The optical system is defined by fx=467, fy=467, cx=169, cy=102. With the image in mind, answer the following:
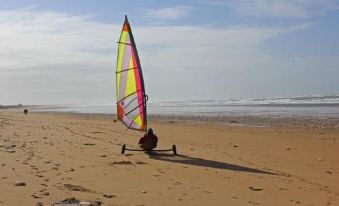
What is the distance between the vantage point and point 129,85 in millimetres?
12109

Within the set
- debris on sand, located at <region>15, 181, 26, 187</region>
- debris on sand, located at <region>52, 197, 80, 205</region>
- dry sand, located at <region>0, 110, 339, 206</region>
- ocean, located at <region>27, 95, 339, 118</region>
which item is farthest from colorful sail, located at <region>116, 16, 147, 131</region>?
ocean, located at <region>27, 95, 339, 118</region>

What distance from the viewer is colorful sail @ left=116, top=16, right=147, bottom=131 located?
462 inches

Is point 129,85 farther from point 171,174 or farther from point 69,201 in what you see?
point 69,201

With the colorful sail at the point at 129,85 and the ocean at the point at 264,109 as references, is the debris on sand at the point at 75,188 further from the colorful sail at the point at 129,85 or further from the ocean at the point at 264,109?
the ocean at the point at 264,109

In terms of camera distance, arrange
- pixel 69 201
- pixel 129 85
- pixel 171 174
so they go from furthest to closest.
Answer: pixel 129 85 → pixel 171 174 → pixel 69 201

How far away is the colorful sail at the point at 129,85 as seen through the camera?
11.7m

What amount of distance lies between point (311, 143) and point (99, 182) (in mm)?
8316

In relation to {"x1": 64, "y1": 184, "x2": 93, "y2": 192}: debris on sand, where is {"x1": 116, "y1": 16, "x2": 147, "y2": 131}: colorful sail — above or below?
above

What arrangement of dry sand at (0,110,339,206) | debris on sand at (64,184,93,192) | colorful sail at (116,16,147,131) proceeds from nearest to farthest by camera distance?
1. dry sand at (0,110,339,206)
2. debris on sand at (64,184,93,192)
3. colorful sail at (116,16,147,131)

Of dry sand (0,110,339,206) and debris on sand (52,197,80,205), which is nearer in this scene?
debris on sand (52,197,80,205)

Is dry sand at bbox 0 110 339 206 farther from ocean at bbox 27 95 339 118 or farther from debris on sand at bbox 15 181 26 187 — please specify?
ocean at bbox 27 95 339 118

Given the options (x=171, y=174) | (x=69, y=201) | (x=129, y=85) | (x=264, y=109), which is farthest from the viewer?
(x=264, y=109)

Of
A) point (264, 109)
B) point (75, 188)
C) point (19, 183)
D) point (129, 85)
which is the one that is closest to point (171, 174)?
point (75, 188)

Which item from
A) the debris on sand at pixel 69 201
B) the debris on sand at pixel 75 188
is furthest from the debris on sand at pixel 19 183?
the debris on sand at pixel 69 201
